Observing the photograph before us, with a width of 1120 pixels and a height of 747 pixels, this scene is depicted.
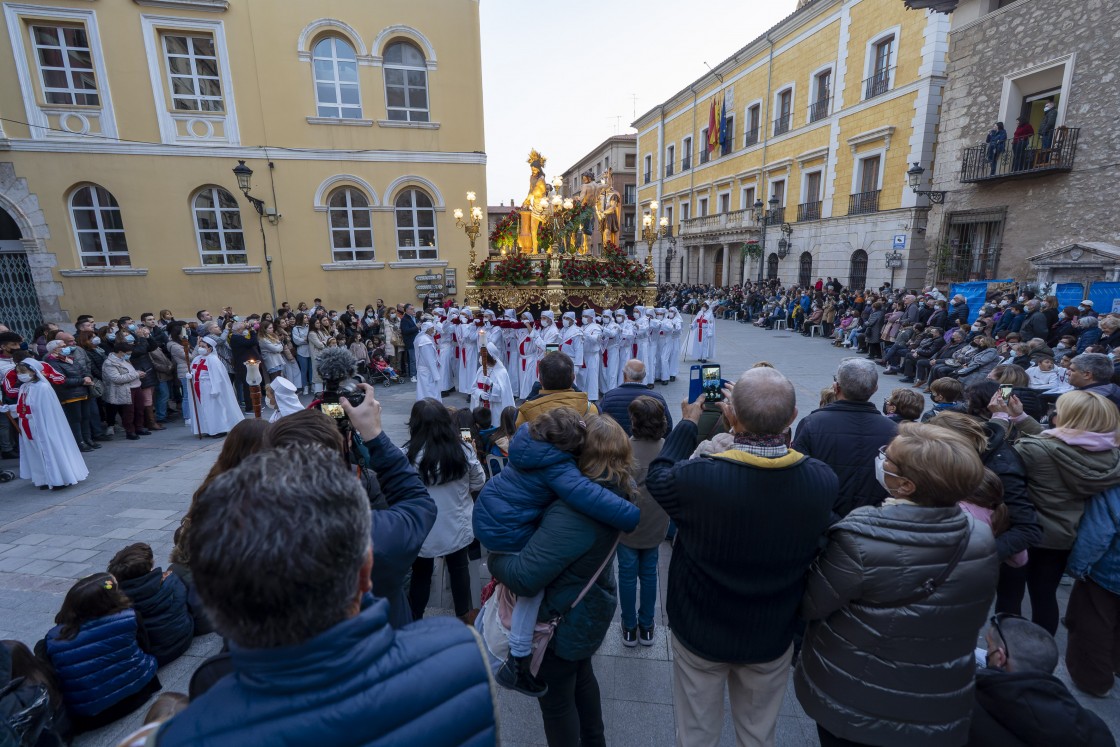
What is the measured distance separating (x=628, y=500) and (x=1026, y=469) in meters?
2.33

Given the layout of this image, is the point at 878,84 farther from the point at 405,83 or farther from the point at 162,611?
the point at 162,611

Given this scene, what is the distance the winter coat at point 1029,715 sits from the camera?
→ 1.52 m

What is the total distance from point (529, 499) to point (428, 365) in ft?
25.0

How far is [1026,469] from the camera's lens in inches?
110

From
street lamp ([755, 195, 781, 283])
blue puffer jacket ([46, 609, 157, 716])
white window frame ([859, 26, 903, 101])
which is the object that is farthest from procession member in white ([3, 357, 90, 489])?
street lamp ([755, 195, 781, 283])

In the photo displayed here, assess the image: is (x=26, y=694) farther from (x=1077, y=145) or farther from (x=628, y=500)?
(x=1077, y=145)

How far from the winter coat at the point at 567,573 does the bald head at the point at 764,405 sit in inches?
28.0

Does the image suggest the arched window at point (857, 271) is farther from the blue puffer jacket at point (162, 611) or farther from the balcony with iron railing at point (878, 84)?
the blue puffer jacket at point (162, 611)

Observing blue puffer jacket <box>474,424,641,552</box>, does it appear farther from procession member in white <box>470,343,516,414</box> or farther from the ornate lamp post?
the ornate lamp post

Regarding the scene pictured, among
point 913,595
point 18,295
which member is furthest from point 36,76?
point 913,595

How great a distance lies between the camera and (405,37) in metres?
15.2

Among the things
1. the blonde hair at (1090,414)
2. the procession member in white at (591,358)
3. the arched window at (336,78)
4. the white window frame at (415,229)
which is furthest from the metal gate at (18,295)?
the blonde hair at (1090,414)

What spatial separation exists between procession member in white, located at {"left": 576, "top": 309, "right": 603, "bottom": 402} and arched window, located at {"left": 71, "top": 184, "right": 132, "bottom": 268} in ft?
44.4

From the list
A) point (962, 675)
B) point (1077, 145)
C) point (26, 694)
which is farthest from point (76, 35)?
point (1077, 145)
